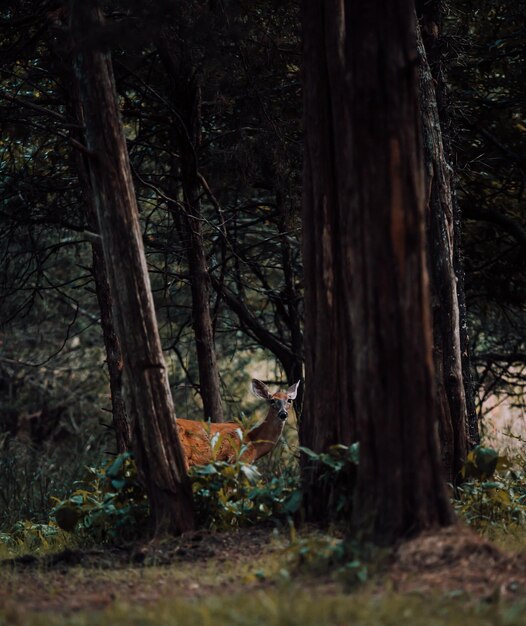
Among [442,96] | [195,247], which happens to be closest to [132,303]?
[442,96]

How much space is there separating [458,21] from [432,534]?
8743 millimetres

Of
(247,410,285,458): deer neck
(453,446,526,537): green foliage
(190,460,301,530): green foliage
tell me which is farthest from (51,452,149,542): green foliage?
(247,410,285,458): deer neck

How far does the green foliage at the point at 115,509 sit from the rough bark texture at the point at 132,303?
305mm

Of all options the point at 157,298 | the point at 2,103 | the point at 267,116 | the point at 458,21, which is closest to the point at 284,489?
the point at 267,116

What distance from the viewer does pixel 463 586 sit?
4738mm

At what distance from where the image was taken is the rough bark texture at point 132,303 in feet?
21.8

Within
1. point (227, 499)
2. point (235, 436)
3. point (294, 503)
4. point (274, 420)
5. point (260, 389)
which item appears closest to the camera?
point (294, 503)

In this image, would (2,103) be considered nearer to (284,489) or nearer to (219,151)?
(219,151)

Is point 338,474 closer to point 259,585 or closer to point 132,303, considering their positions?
point 259,585

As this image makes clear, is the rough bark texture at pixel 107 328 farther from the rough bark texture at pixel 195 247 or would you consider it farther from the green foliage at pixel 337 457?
the green foliage at pixel 337 457

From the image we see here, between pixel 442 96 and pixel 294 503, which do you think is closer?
pixel 294 503

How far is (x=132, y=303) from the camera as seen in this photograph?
6.68 metres

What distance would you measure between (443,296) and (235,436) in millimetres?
2639

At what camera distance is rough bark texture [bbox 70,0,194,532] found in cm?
664
